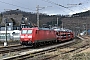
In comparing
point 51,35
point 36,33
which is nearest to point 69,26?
point 51,35

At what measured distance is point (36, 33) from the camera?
3056cm

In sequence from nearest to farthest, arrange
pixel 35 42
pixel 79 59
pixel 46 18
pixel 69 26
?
pixel 79 59 → pixel 35 42 → pixel 46 18 → pixel 69 26

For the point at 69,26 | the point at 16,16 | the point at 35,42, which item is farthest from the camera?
the point at 69,26

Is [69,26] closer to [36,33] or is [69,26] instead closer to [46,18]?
[46,18]

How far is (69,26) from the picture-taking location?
4491 inches

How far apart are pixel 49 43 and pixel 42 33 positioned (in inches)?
248

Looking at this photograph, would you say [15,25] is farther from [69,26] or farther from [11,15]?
[69,26]

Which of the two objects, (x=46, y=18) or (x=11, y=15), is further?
(x=11, y=15)

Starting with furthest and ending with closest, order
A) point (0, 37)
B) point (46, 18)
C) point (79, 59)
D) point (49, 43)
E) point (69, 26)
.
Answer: point (69, 26), point (46, 18), point (0, 37), point (49, 43), point (79, 59)

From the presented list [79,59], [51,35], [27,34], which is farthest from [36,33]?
[79,59]

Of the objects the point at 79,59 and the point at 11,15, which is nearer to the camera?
the point at 79,59

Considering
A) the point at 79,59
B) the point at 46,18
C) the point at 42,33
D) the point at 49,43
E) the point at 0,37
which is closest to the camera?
the point at 79,59

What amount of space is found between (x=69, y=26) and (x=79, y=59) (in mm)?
98062

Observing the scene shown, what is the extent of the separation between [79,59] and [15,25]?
3549 inches
